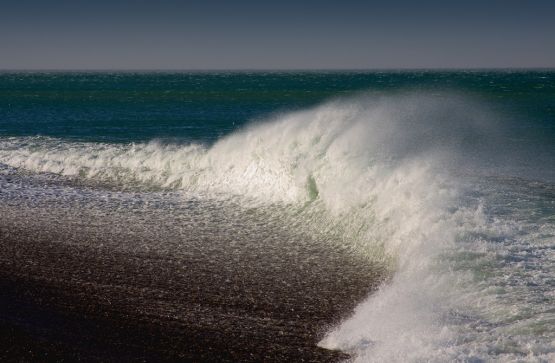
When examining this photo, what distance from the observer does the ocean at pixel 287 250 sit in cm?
591

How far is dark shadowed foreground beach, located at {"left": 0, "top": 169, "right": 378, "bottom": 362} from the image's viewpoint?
591 centimetres

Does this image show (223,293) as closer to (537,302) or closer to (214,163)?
(537,302)

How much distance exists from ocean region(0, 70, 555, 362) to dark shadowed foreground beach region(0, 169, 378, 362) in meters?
0.03

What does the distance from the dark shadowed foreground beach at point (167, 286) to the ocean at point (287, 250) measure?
3cm

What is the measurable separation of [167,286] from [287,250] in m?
2.11

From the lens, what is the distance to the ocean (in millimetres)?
5906

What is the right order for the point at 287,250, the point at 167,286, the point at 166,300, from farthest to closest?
the point at 287,250 → the point at 167,286 → the point at 166,300

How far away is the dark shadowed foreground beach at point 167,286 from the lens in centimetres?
591

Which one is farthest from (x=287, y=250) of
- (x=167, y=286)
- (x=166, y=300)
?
(x=166, y=300)

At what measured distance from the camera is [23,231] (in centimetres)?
1019

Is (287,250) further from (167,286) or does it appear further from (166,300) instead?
(166,300)

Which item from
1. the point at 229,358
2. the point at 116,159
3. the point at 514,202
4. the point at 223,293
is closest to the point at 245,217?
the point at 223,293

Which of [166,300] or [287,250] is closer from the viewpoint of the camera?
[166,300]

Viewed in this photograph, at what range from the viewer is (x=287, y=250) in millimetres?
9031
